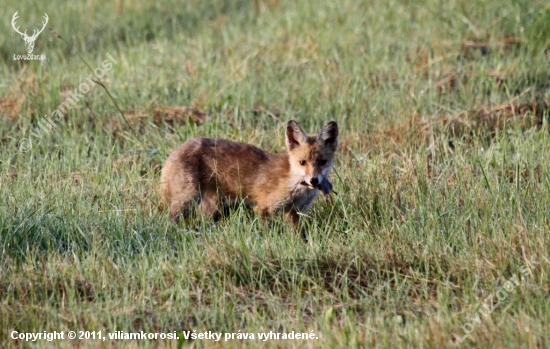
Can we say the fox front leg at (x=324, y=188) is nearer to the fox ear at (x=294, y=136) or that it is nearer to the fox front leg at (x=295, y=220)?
the fox front leg at (x=295, y=220)

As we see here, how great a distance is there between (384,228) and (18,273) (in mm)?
2771

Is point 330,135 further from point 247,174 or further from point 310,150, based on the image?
point 247,174

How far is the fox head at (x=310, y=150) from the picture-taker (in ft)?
22.3

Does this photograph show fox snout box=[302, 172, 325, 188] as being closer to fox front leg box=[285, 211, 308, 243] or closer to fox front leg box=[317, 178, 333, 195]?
fox front leg box=[317, 178, 333, 195]

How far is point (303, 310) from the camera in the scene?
17.4ft

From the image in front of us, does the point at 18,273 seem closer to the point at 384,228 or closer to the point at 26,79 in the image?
the point at 384,228

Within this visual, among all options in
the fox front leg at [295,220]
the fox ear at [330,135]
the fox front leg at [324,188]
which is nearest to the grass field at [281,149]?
the fox front leg at [295,220]

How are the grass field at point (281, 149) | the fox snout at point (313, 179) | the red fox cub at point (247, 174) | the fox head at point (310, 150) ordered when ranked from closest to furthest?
the grass field at point (281, 149), the fox snout at point (313, 179), the fox head at point (310, 150), the red fox cub at point (247, 174)

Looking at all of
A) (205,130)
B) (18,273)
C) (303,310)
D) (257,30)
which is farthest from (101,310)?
(257,30)

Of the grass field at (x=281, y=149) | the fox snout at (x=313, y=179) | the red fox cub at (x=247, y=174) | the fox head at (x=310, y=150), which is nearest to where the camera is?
the grass field at (x=281, y=149)

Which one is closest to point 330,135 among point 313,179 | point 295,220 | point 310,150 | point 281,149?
point 310,150

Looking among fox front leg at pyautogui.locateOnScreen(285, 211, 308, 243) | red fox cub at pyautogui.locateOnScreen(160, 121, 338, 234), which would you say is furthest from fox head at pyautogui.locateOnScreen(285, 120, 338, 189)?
fox front leg at pyautogui.locateOnScreen(285, 211, 308, 243)

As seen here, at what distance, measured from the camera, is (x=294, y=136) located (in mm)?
6961

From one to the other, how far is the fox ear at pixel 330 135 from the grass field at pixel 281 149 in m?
0.44
